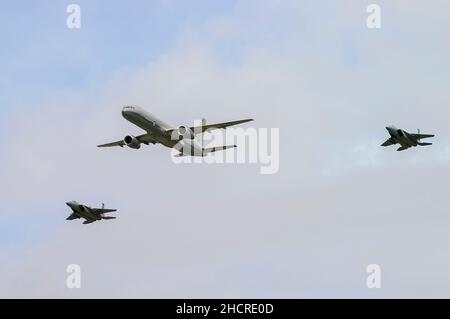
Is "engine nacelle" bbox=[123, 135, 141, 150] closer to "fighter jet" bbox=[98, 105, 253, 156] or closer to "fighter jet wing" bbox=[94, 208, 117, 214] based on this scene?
"fighter jet" bbox=[98, 105, 253, 156]

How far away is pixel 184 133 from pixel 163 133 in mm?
3240

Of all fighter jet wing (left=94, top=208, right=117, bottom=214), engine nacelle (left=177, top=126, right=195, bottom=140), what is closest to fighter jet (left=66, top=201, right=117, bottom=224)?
fighter jet wing (left=94, top=208, right=117, bottom=214)

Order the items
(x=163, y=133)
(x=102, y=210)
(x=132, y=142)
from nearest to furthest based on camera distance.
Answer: (x=163, y=133) → (x=132, y=142) → (x=102, y=210)

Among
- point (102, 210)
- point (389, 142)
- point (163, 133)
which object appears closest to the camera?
point (163, 133)

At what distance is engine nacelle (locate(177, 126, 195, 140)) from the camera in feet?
403

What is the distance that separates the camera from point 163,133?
122 metres

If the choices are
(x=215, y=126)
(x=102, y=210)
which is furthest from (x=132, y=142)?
(x=215, y=126)

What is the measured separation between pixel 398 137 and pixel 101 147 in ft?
153

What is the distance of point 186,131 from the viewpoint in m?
124

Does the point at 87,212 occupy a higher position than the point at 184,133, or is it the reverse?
the point at 184,133

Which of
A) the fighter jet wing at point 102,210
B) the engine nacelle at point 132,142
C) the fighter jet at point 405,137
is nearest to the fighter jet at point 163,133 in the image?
the engine nacelle at point 132,142

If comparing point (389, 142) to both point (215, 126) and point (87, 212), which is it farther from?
point (87, 212)
